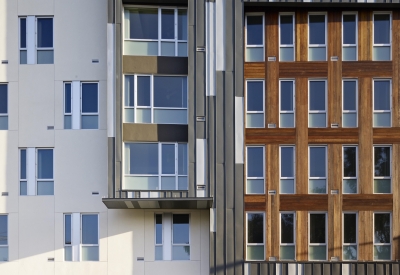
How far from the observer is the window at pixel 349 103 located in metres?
13.5

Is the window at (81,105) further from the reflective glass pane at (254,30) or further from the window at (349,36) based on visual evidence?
the window at (349,36)

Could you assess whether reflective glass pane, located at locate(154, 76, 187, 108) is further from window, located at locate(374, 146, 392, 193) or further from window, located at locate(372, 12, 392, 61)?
window, located at locate(374, 146, 392, 193)

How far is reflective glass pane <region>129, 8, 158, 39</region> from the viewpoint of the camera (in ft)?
44.6

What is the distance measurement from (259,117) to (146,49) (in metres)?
4.90

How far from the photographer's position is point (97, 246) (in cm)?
1374

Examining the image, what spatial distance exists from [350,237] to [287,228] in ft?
7.58

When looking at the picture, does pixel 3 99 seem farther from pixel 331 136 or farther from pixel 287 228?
pixel 331 136

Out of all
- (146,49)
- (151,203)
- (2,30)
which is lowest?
(151,203)

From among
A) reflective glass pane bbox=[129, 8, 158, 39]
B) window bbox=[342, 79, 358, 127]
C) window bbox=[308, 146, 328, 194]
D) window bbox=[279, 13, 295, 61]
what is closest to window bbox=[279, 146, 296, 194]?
window bbox=[308, 146, 328, 194]

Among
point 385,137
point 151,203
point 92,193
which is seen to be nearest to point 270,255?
point 151,203

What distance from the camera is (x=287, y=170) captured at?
13.6m

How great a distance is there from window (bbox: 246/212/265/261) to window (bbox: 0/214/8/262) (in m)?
9.01

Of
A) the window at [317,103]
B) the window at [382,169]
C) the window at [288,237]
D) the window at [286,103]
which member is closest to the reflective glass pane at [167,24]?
the window at [286,103]

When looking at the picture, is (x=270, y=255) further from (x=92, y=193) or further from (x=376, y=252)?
(x=92, y=193)
